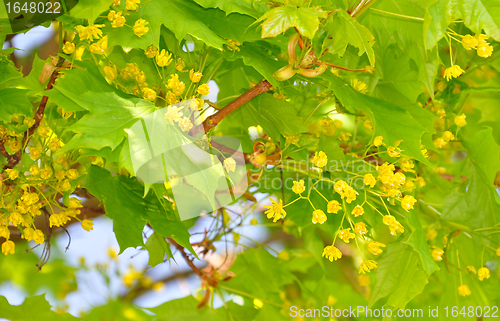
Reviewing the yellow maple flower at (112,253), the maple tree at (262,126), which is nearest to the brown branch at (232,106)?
the maple tree at (262,126)

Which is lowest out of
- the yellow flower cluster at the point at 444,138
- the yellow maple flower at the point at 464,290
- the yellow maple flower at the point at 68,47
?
the yellow maple flower at the point at 464,290

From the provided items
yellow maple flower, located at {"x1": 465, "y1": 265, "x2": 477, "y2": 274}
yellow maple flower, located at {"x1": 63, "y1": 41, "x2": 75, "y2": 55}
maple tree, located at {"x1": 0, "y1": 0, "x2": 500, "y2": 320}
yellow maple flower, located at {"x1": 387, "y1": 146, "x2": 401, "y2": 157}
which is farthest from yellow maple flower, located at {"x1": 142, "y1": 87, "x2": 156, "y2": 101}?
yellow maple flower, located at {"x1": 465, "y1": 265, "x2": 477, "y2": 274}

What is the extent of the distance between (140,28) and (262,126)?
234mm

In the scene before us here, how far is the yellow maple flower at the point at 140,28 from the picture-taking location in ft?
1.48

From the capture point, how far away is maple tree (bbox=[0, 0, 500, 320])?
44 centimetres

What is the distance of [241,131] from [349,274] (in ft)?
3.04

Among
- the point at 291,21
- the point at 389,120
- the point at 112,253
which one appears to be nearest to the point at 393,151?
the point at 389,120

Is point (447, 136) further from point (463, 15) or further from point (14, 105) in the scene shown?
point (14, 105)

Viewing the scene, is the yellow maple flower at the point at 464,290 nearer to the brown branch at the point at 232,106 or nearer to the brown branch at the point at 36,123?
the brown branch at the point at 232,106

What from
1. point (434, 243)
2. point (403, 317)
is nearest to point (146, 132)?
point (434, 243)

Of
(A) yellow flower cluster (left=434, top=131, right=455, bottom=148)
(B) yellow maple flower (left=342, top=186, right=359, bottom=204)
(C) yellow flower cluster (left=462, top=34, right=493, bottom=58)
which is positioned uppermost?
(C) yellow flower cluster (left=462, top=34, right=493, bottom=58)

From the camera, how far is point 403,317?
2.92ft

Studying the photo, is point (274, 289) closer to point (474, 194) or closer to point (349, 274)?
point (474, 194)

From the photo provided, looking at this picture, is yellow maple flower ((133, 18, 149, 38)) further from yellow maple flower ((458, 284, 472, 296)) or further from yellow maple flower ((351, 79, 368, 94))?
yellow maple flower ((458, 284, 472, 296))
